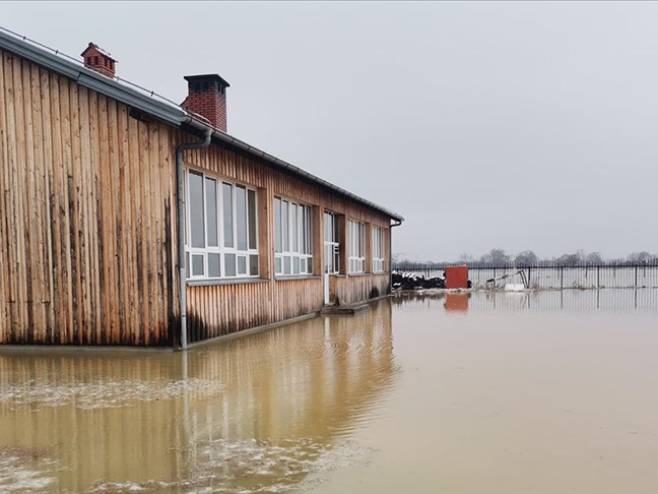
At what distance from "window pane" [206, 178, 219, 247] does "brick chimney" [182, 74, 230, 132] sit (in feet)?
10.7

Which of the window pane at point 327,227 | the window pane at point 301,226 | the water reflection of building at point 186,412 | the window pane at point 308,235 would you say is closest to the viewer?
the water reflection of building at point 186,412

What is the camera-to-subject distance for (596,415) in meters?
4.76

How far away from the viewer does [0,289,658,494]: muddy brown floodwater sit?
136 inches

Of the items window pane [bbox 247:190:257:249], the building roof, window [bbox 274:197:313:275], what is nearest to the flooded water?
window [bbox 274:197:313:275]

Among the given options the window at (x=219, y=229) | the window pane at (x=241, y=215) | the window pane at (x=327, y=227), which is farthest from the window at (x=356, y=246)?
the window pane at (x=241, y=215)

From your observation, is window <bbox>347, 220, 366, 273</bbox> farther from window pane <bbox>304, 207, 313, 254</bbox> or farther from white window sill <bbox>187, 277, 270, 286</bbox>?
white window sill <bbox>187, 277, 270, 286</bbox>

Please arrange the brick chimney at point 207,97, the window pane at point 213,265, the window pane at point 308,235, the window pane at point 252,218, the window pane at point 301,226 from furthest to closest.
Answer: the window pane at point 308,235
the window pane at point 301,226
the brick chimney at point 207,97
the window pane at point 252,218
the window pane at point 213,265

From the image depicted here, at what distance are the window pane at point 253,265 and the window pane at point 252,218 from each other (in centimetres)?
24

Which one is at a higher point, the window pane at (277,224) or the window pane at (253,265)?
the window pane at (277,224)

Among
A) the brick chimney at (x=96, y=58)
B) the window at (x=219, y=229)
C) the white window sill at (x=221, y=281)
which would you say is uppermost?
the brick chimney at (x=96, y=58)

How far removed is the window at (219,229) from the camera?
9.18m

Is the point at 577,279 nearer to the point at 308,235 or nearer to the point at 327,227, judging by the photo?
the point at 327,227

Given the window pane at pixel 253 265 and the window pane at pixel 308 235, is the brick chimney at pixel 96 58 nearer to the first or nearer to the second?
the window pane at pixel 253 265

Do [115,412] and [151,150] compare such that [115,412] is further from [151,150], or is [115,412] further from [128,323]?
[151,150]
